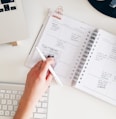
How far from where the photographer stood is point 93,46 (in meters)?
1.03

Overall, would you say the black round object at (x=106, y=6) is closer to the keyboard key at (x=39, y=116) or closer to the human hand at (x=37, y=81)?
the human hand at (x=37, y=81)

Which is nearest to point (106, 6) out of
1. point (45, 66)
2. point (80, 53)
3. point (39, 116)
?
point (80, 53)

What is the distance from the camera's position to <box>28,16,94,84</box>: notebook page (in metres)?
1.04

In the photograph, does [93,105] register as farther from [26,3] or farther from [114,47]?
[26,3]

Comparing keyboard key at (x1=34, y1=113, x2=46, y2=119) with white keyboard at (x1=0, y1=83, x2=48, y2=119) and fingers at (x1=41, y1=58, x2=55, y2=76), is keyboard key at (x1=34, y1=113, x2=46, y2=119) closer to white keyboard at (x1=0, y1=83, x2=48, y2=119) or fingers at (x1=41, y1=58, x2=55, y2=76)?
white keyboard at (x1=0, y1=83, x2=48, y2=119)

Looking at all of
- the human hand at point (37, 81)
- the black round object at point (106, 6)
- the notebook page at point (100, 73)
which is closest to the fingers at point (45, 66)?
the human hand at point (37, 81)

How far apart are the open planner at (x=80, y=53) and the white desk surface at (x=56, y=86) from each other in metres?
0.02

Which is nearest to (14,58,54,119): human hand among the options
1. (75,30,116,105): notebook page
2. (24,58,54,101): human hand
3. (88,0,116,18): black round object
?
(24,58,54,101): human hand

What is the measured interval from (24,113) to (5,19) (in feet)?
0.91

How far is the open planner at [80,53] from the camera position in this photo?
3.38ft

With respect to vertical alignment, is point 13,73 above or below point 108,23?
below

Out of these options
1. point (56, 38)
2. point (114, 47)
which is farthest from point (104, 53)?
point (56, 38)

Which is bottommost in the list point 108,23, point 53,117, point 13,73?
point 53,117

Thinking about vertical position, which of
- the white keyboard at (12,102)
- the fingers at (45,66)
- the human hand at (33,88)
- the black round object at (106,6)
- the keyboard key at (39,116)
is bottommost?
the keyboard key at (39,116)
